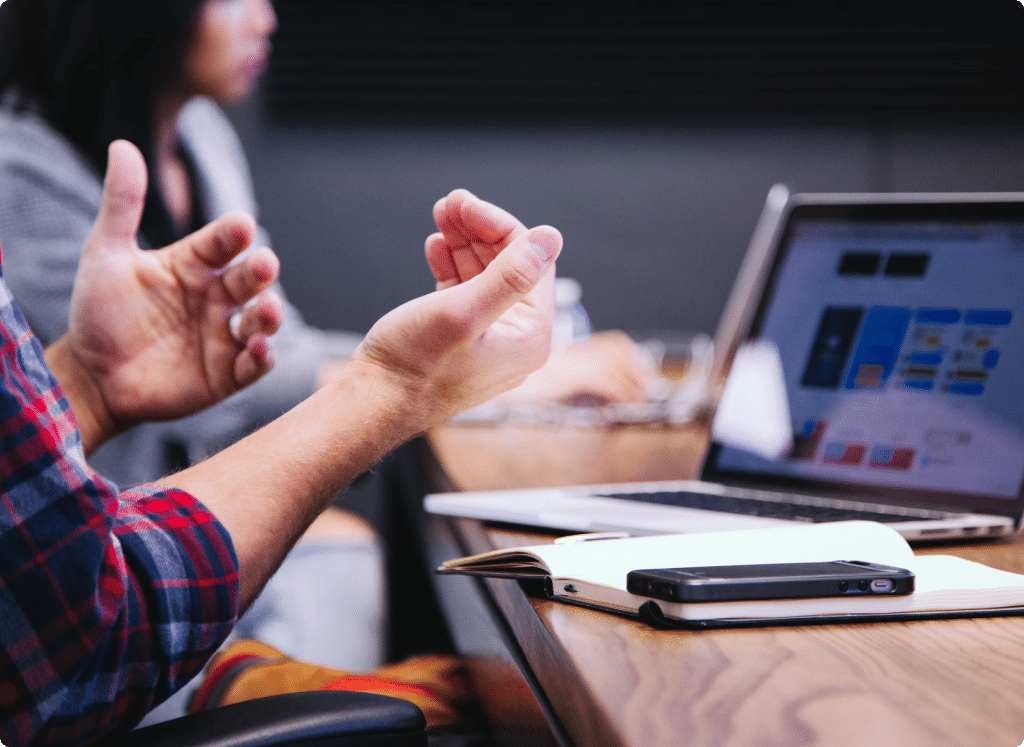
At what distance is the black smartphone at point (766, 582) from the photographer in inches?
19.6

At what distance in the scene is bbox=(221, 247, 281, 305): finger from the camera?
0.99 metres

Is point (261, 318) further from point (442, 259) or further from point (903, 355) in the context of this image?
point (903, 355)

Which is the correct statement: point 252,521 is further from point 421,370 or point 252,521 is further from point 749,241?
point 749,241

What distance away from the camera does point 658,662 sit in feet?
1.49

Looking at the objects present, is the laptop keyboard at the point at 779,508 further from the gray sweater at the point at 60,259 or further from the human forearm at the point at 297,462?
the gray sweater at the point at 60,259

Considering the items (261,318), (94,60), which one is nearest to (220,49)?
(94,60)

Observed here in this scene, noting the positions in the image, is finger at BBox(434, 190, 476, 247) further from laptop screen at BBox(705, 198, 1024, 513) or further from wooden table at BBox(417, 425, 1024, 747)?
laptop screen at BBox(705, 198, 1024, 513)

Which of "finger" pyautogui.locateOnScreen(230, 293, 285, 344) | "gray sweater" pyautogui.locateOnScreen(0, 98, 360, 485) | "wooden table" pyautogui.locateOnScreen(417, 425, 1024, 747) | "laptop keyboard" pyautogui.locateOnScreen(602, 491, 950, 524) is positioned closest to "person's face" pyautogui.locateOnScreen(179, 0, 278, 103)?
"gray sweater" pyautogui.locateOnScreen(0, 98, 360, 485)

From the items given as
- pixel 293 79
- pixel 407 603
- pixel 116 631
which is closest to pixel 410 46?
pixel 293 79

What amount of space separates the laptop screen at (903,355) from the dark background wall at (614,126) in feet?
6.36

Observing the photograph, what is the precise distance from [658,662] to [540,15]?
106 inches

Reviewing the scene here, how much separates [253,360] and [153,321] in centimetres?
13

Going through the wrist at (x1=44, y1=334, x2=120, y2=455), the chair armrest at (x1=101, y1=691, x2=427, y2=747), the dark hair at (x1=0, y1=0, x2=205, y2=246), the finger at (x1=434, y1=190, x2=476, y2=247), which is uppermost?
the dark hair at (x1=0, y1=0, x2=205, y2=246)

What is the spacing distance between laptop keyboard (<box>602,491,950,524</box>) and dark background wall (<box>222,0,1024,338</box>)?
2.05m
